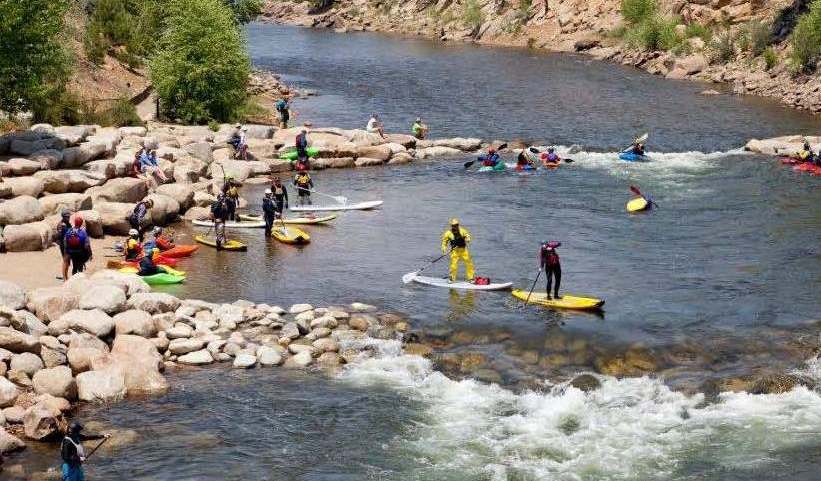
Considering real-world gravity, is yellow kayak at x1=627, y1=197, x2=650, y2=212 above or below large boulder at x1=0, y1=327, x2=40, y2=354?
above

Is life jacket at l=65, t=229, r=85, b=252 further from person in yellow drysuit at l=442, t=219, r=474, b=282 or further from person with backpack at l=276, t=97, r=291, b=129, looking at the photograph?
person with backpack at l=276, t=97, r=291, b=129

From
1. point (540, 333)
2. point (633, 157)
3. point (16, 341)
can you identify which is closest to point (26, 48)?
point (16, 341)

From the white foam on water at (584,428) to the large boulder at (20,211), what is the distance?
13677mm

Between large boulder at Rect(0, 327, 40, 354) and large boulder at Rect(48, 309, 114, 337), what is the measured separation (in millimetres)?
1258

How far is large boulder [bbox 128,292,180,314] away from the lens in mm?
24797

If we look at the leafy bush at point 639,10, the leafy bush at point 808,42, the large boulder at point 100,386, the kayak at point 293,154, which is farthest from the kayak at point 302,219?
the leafy bush at point 639,10

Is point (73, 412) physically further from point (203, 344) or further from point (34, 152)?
point (34, 152)

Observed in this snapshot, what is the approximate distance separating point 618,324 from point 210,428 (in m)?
11.1

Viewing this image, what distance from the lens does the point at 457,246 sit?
28.6 m

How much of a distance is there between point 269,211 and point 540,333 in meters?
12.1

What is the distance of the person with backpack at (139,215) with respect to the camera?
3228 cm

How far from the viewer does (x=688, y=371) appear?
23.1 meters

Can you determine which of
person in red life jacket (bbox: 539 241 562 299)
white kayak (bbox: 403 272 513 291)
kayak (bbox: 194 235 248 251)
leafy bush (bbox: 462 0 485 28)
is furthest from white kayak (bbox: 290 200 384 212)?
leafy bush (bbox: 462 0 485 28)

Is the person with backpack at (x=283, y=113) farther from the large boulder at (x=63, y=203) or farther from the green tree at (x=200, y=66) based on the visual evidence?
the large boulder at (x=63, y=203)
